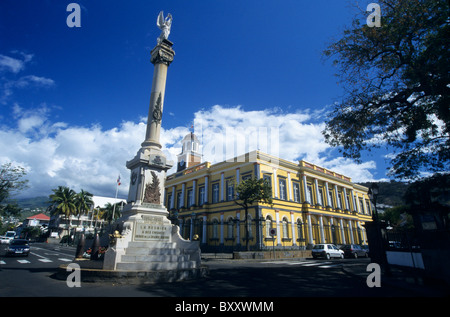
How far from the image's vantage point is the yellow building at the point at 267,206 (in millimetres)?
27250

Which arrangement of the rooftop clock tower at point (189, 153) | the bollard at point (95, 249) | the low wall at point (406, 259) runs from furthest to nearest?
the rooftop clock tower at point (189, 153)
the low wall at point (406, 259)
the bollard at point (95, 249)

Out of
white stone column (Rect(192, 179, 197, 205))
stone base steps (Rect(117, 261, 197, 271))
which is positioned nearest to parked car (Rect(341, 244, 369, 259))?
white stone column (Rect(192, 179, 197, 205))

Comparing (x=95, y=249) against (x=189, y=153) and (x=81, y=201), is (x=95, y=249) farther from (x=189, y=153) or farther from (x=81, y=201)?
(x=81, y=201)

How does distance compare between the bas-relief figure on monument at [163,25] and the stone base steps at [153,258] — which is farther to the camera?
the bas-relief figure on monument at [163,25]

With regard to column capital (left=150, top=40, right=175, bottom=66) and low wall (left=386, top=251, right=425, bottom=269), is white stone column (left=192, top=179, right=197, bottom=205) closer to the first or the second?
column capital (left=150, top=40, right=175, bottom=66)

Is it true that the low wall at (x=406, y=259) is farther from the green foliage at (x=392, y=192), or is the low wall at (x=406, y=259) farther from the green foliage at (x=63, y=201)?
the green foliage at (x=63, y=201)

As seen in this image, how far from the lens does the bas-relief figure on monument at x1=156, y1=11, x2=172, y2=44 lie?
12.1m

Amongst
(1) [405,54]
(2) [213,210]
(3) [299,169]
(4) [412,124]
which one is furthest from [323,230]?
(1) [405,54]

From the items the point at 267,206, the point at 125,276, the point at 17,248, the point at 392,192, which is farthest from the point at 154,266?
the point at 392,192

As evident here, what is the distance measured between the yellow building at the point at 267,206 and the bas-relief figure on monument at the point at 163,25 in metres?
16.4

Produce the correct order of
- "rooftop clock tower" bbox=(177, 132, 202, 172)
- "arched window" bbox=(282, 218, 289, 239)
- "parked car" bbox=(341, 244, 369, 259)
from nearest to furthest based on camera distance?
1. "parked car" bbox=(341, 244, 369, 259)
2. "arched window" bbox=(282, 218, 289, 239)
3. "rooftop clock tower" bbox=(177, 132, 202, 172)

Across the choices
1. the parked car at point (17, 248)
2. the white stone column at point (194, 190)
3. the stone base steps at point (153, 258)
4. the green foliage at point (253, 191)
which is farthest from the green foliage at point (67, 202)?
the stone base steps at point (153, 258)

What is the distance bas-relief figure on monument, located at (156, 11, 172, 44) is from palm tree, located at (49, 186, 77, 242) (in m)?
49.0

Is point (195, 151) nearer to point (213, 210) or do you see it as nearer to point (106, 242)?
point (213, 210)
